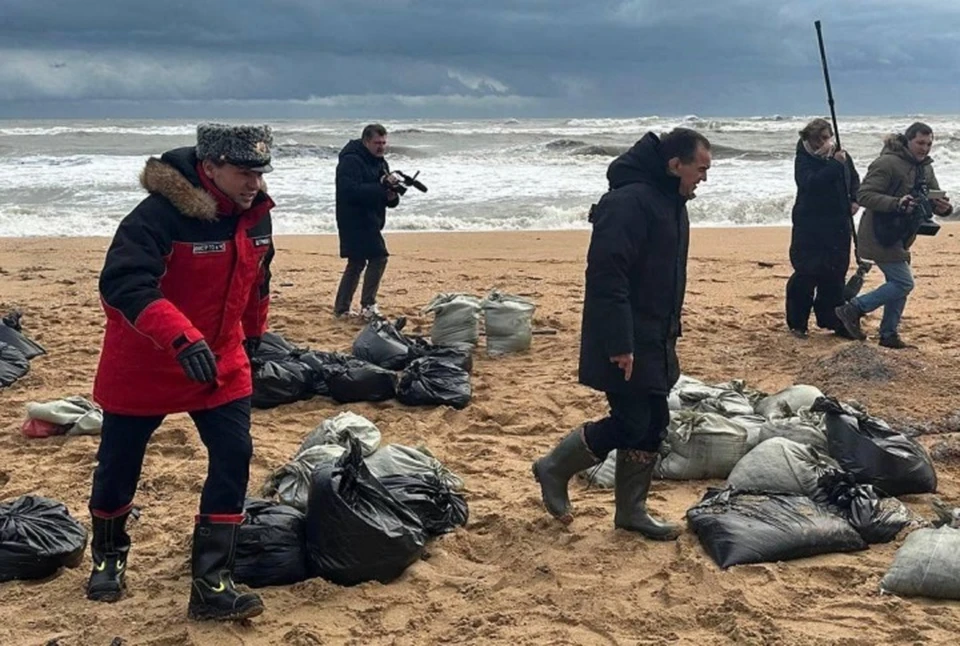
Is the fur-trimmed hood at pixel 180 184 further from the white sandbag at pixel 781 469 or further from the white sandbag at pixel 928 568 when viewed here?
the white sandbag at pixel 928 568

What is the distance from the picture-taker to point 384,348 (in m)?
7.04

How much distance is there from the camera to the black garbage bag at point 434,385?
20.8 feet

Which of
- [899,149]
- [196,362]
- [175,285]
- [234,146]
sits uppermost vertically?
[899,149]

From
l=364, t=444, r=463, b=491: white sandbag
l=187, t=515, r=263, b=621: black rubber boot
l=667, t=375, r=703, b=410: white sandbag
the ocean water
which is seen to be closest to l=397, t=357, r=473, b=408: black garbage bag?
l=667, t=375, r=703, b=410: white sandbag

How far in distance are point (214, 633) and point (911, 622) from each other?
2.42 metres

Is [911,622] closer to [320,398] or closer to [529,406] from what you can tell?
[529,406]

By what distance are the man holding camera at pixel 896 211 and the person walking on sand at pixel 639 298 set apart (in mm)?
3821

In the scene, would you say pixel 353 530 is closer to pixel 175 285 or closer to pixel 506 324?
pixel 175 285

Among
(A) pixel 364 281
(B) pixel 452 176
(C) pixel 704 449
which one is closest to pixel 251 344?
(C) pixel 704 449

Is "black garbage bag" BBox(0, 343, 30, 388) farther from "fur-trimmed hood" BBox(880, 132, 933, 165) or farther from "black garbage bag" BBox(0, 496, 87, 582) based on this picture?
"fur-trimmed hood" BBox(880, 132, 933, 165)

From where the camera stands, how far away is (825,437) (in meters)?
4.88

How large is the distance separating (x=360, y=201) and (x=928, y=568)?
5880 millimetres

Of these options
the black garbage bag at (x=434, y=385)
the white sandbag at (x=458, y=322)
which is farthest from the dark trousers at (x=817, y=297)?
the black garbage bag at (x=434, y=385)

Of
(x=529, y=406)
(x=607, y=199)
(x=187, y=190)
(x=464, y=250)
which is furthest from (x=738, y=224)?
(x=187, y=190)
